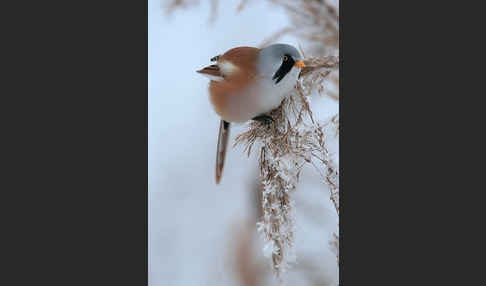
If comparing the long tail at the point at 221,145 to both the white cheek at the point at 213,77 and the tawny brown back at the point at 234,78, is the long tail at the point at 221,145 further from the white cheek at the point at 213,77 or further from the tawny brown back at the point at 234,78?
the white cheek at the point at 213,77

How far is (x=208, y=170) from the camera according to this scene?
7.30 ft

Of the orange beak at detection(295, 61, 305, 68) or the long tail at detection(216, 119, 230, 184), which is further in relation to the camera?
the long tail at detection(216, 119, 230, 184)

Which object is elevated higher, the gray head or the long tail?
the gray head

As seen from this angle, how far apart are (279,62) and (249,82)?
0.43 feet

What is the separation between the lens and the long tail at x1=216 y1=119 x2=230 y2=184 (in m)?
2.18

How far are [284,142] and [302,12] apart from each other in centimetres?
47

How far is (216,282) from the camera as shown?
2.20 m

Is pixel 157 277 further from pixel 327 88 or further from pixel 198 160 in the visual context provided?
pixel 327 88

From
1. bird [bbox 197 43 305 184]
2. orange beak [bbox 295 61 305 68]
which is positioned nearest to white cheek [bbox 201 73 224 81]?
bird [bbox 197 43 305 184]

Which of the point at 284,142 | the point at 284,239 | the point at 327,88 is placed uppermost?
the point at 327,88

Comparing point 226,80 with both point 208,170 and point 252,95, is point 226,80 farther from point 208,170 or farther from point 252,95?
point 208,170

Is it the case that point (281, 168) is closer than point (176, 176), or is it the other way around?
point (281, 168)

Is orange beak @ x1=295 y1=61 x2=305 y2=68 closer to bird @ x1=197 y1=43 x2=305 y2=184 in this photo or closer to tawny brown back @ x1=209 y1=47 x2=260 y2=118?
bird @ x1=197 y1=43 x2=305 y2=184

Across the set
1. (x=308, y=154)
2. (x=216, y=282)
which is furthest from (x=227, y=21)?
(x=216, y=282)
